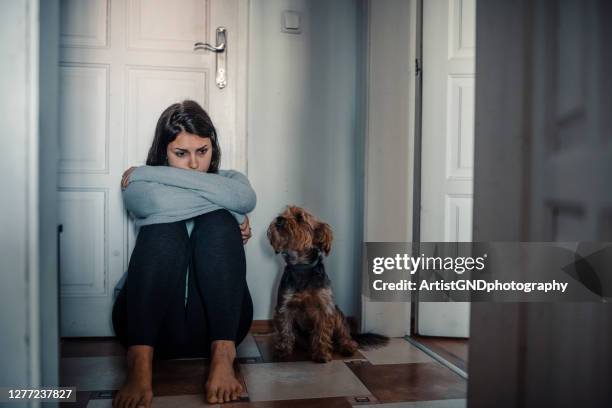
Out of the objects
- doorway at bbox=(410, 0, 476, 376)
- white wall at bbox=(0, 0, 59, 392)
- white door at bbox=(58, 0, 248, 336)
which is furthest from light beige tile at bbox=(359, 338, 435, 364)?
white wall at bbox=(0, 0, 59, 392)

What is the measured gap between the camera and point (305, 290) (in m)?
1.86

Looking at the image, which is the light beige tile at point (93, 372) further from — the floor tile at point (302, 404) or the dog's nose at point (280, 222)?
the dog's nose at point (280, 222)

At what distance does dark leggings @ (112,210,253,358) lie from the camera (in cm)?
144

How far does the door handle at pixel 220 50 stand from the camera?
224cm

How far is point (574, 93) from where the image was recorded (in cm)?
78

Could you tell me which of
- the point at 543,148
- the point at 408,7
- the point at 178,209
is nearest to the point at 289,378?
the point at 178,209

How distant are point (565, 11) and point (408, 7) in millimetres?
1469

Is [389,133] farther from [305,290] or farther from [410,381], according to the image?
[410,381]

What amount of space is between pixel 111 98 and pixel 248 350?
1206 mm

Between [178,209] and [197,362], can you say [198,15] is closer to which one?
[178,209]

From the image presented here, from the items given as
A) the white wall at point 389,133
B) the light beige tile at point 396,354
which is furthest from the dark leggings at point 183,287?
the white wall at point 389,133

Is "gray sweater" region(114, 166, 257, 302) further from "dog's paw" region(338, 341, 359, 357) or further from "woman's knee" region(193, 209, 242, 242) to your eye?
"dog's paw" region(338, 341, 359, 357)

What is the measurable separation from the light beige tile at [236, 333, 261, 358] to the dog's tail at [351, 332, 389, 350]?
0.41m

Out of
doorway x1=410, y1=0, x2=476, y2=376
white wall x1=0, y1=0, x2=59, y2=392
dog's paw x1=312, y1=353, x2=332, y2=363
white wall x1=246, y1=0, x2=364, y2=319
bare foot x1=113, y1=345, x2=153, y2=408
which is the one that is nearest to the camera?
white wall x1=0, y1=0, x2=59, y2=392
